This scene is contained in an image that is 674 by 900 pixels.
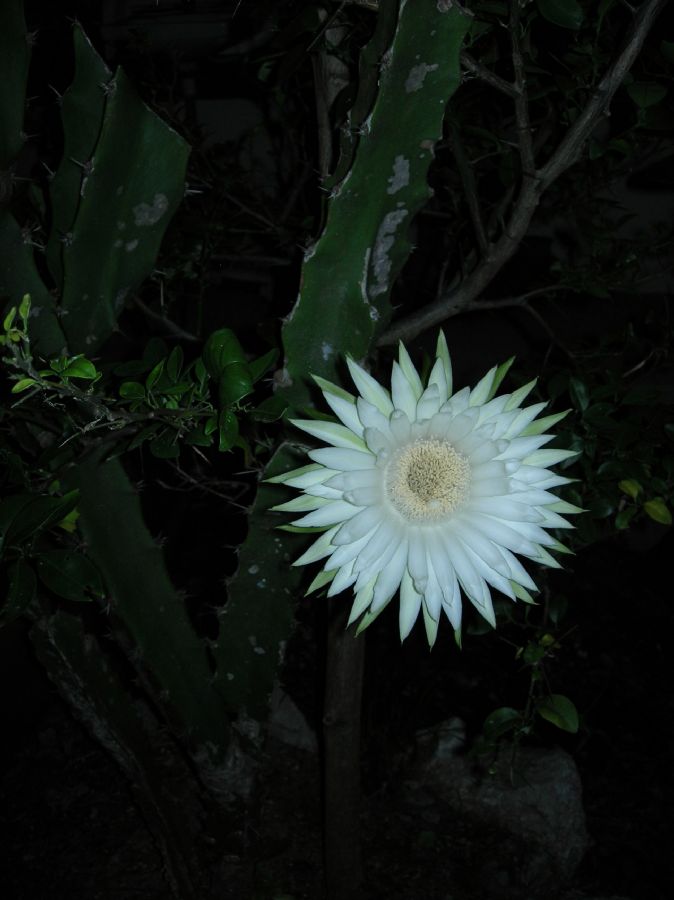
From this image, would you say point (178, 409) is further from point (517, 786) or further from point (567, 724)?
point (517, 786)

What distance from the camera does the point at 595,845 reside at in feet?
4.42

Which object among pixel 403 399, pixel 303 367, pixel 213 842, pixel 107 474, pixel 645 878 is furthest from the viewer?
pixel 645 878

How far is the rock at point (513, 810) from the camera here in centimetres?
124

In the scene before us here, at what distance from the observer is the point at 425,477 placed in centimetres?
60

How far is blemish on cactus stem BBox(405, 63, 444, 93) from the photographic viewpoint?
647 millimetres

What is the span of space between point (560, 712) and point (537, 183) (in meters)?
0.60

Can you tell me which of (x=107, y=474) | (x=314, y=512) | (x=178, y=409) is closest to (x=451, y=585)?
(x=314, y=512)

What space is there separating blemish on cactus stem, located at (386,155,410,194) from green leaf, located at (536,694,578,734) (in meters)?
0.59

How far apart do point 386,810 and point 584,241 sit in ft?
3.67

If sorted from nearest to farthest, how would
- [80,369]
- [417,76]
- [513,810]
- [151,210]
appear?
[80,369] < [417,76] < [151,210] < [513,810]

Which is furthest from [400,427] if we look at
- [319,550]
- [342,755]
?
[342,755]

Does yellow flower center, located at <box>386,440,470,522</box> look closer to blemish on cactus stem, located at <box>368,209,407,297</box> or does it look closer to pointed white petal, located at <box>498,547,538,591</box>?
pointed white petal, located at <box>498,547,538,591</box>

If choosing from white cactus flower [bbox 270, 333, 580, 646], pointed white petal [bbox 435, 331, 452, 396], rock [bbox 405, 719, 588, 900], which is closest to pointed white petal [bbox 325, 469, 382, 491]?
white cactus flower [bbox 270, 333, 580, 646]

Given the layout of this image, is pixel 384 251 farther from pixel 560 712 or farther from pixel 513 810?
pixel 513 810
